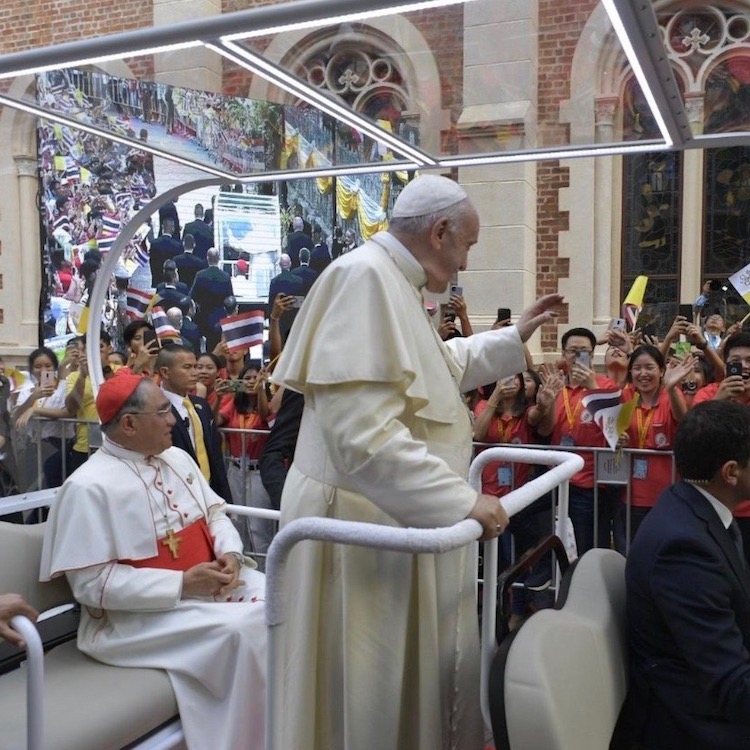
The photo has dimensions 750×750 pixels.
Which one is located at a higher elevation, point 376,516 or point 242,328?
point 242,328

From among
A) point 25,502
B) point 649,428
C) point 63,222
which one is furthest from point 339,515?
point 63,222

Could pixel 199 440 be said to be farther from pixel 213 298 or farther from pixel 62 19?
pixel 62 19

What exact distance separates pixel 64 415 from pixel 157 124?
2705mm

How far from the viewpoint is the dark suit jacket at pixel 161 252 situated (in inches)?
458

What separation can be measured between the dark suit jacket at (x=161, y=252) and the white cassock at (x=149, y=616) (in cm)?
903

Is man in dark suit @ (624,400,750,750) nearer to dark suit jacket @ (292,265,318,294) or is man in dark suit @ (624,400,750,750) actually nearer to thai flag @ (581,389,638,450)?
thai flag @ (581,389,638,450)

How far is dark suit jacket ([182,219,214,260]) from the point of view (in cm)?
1145

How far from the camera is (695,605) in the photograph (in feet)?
6.56

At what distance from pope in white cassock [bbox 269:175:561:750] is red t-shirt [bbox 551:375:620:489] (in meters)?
2.78

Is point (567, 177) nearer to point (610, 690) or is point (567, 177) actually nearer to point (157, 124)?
point (157, 124)

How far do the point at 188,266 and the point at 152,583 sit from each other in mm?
9204

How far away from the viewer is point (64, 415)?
6.24 meters

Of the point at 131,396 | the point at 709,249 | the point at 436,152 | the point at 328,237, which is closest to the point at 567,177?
the point at 709,249

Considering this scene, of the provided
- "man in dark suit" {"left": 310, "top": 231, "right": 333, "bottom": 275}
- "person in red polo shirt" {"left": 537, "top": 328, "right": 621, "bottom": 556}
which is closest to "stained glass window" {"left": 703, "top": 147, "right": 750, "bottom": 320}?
"man in dark suit" {"left": 310, "top": 231, "right": 333, "bottom": 275}
